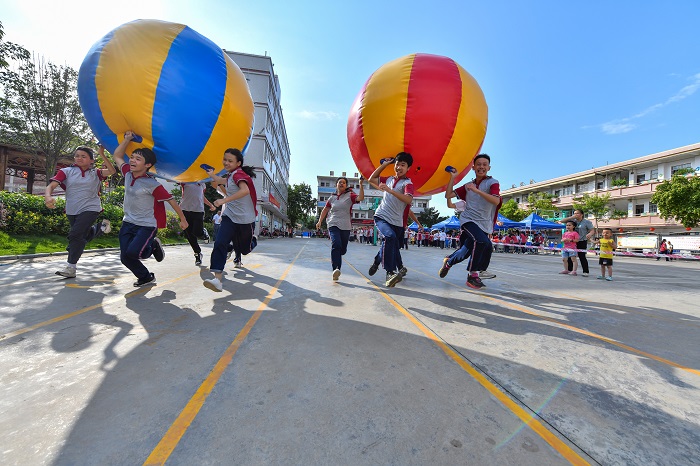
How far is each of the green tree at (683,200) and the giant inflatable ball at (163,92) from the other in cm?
3395

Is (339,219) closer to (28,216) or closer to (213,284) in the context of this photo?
(213,284)

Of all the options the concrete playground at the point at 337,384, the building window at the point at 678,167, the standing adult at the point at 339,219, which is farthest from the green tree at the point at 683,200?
the standing adult at the point at 339,219

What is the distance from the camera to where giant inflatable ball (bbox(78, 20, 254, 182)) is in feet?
10.7

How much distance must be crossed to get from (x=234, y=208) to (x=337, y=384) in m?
3.05

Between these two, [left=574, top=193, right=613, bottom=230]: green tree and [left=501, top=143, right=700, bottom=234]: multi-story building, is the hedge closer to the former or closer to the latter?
[left=574, top=193, right=613, bottom=230]: green tree

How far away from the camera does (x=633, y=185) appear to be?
3512 cm

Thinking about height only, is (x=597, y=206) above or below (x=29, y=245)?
above

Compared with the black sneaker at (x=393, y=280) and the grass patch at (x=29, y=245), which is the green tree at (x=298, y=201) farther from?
the black sneaker at (x=393, y=280)

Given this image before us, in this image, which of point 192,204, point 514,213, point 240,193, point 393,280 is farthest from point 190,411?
point 514,213

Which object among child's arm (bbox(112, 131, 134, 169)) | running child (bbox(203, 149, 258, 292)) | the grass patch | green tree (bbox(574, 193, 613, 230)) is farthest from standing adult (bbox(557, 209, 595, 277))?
green tree (bbox(574, 193, 613, 230))

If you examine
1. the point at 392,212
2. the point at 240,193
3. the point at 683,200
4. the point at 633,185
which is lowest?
the point at 392,212

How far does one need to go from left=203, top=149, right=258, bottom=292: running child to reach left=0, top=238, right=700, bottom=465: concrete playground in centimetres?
77

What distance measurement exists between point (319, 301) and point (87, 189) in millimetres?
3877

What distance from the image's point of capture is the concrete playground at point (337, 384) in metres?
1.18
